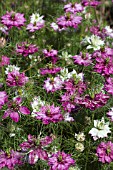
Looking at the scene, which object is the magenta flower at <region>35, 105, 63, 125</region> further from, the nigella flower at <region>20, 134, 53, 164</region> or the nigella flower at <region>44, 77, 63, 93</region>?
the nigella flower at <region>44, 77, 63, 93</region>

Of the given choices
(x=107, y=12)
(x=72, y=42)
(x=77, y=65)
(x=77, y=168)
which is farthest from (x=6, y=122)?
(x=107, y=12)

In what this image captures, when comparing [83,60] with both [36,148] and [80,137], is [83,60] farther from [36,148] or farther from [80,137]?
[36,148]

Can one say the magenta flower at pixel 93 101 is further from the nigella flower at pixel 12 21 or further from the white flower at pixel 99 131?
the nigella flower at pixel 12 21

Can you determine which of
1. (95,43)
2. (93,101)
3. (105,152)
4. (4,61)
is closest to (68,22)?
(95,43)

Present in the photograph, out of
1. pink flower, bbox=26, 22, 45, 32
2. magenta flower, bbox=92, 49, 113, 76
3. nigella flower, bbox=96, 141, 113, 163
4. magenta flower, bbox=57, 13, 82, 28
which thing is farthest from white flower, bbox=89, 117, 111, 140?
pink flower, bbox=26, 22, 45, 32

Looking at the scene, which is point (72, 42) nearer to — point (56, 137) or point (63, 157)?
point (56, 137)
